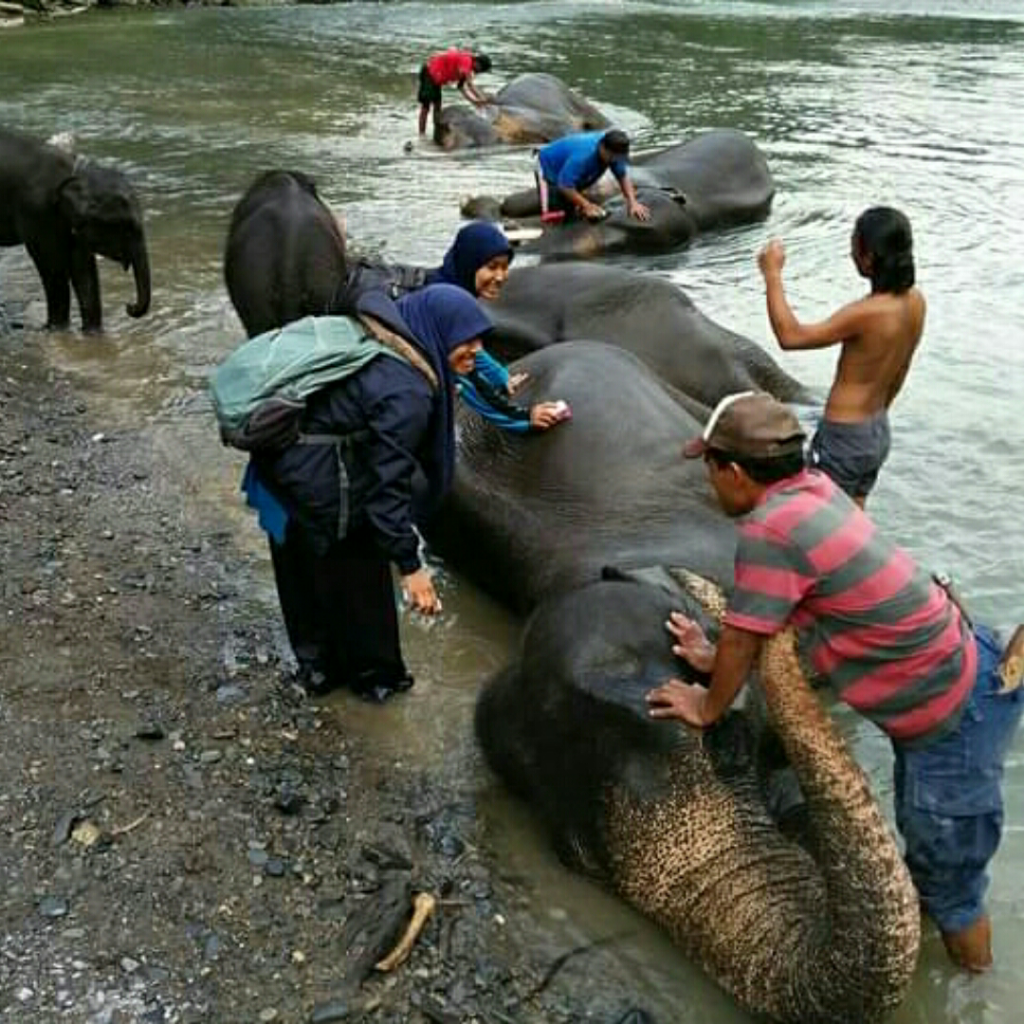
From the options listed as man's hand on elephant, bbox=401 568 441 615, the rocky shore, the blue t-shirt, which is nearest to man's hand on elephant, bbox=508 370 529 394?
the rocky shore

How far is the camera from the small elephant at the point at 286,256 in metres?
6.91

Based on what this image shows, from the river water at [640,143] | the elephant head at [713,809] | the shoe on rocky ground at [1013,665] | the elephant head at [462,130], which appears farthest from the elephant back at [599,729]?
the elephant head at [462,130]

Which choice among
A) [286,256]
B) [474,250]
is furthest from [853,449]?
[286,256]

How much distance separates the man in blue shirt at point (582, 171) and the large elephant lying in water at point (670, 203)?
111 mm

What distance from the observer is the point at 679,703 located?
3.57 meters

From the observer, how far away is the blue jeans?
332 centimetres

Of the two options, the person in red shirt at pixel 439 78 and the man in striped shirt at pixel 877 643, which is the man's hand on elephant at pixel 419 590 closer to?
the man in striped shirt at pixel 877 643

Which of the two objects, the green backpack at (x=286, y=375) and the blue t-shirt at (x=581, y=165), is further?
the blue t-shirt at (x=581, y=165)

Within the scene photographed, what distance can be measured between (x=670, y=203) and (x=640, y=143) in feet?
17.0

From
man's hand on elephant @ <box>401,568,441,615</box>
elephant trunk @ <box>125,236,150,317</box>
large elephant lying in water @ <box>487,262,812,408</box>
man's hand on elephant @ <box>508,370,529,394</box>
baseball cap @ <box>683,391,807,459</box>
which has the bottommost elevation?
elephant trunk @ <box>125,236,150,317</box>

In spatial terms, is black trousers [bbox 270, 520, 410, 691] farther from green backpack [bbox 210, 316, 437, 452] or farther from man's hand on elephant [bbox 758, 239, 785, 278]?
man's hand on elephant [bbox 758, 239, 785, 278]

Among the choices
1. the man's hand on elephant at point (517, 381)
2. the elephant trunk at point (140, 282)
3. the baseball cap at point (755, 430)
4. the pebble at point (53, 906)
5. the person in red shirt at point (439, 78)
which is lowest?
the person in red shirt at point (439, 78)

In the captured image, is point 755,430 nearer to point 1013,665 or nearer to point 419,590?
point 1013,665

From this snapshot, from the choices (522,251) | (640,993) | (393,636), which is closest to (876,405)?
(393,636)
